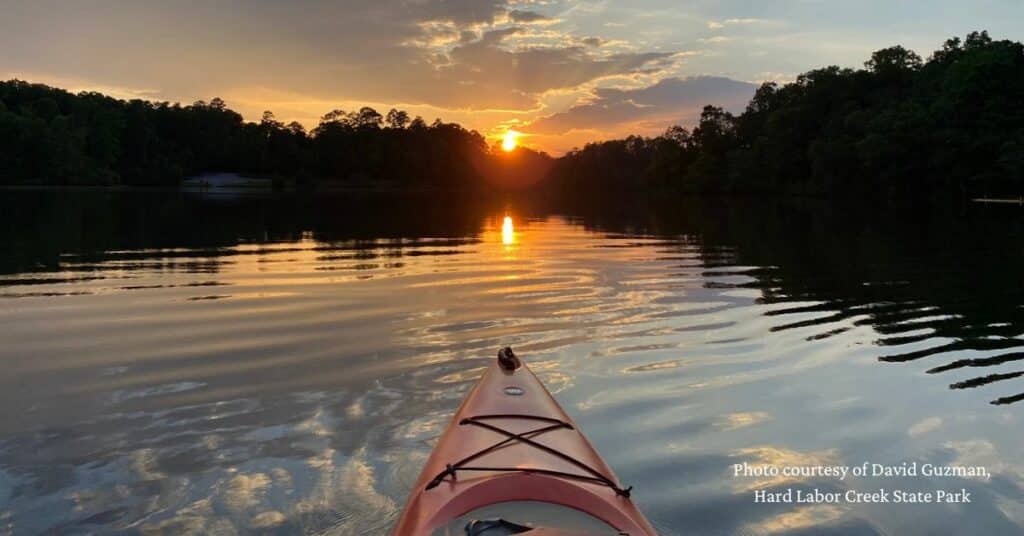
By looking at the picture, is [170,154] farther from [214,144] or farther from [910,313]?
[910,313]

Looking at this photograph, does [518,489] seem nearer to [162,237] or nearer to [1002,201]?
[162,237]

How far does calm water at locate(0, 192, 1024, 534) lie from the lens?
540 cm

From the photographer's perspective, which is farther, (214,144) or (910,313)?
(214,144)

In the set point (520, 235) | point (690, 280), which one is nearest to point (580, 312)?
point (690, 280)

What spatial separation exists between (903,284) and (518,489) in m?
14.0

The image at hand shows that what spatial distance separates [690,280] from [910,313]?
4.71m

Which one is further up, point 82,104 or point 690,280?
point 82,104

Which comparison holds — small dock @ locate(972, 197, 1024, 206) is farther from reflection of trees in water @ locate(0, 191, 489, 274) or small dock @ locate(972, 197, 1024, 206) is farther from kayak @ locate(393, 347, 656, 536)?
kayak @ locate(393, 347, 656, 536)

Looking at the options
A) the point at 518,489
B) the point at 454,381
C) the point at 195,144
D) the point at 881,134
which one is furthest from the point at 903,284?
the point at 195,144

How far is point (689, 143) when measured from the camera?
12438cm

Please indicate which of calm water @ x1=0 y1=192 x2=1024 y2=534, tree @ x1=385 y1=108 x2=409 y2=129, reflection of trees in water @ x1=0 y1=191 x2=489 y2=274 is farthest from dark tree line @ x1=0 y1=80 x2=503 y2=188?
calm water @ x1=0 y1=192 x2=1024 y2=534

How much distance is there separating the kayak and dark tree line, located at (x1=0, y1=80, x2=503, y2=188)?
380 ft

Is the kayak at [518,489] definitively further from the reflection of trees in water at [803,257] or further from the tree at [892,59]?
the tree at [892,59]

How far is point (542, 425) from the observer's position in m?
5.46
